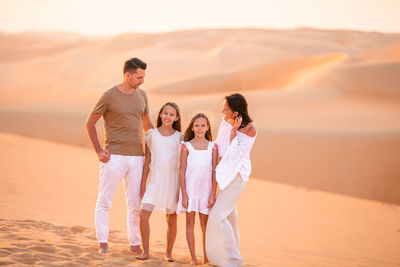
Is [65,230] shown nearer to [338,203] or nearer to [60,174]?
[60,174]

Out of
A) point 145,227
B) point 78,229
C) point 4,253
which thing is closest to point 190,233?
point 145,227

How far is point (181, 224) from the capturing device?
8391mm

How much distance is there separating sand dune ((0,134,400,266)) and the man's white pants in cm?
33

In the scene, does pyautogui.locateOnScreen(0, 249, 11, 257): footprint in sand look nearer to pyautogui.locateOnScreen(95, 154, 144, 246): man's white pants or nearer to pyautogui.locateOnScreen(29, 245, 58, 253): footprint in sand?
pyautogui.locateOnScreen(29, 245, 58, 253): footprint in sand

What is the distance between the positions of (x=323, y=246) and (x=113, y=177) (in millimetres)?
4027

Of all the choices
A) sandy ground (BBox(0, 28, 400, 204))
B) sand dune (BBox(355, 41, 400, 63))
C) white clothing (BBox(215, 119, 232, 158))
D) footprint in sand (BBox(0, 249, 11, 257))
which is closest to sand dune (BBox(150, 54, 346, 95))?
sandy ground (BBox(0, 28, 400, 204))

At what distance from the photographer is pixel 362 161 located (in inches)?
556

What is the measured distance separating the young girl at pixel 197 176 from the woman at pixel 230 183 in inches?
6.6

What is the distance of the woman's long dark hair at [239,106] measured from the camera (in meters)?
5.21

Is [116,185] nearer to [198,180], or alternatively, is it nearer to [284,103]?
[198,180]

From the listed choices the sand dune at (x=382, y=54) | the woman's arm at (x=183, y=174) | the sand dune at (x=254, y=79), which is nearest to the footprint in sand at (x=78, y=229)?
the woman's arm at (x=183, y=174)

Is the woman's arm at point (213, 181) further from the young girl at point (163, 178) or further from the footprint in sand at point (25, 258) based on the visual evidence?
the footprint in sand at point (25, 258)

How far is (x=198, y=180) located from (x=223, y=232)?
657 millimetres

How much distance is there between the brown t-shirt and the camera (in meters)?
5.47
